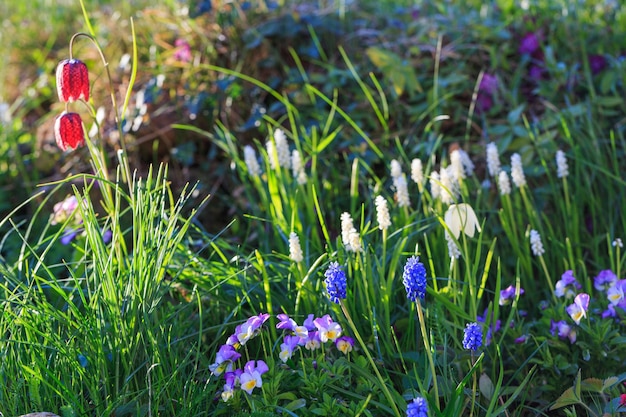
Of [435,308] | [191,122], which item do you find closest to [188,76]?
[191,122]

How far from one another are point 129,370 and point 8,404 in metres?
0.32

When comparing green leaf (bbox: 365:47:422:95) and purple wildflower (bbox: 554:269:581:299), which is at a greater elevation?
green leaf (bbox: 365:47:422:95)

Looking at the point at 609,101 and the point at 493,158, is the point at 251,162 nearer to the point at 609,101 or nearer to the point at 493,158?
the point at 493,158

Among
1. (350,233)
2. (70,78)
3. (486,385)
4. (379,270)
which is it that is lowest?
(486,385)

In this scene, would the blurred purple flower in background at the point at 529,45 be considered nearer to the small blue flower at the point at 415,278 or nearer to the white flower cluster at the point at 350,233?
the white flower cluster at the point at 350,233

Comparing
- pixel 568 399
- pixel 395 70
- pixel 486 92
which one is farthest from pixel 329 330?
pixel 486 92

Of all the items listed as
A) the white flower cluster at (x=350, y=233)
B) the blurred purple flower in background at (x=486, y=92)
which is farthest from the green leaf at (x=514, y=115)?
the white flower cluster at (x=350, y=233)

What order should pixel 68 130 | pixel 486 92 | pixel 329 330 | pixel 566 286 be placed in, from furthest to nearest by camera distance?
pixel 486 92, pixel 566 286, pixel 68 130, pixel 329 330

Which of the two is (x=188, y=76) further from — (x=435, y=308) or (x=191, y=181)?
(x=435, y=308)

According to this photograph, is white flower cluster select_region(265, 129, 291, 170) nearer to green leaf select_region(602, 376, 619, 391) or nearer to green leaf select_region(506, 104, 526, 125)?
green leaf select_region(506, 104, 526, 125)

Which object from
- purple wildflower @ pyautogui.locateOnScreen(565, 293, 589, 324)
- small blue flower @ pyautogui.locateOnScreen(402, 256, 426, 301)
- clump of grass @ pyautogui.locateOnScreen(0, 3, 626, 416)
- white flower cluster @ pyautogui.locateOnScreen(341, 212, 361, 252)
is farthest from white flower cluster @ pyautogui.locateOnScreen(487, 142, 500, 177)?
small blue flower @ pyautogui.locateOnScreen(402, 256, 426, 301)

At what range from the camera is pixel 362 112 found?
3.69m

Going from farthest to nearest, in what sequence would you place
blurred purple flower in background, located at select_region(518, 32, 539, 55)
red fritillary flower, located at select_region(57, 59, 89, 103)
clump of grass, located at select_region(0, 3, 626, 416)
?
blurred purple flower in background, located at select_region(518, 32, 539, 55) < red fritillary flower, located at select_region(57, 59, 89, 103) < clump of grass, located at select_region(0, 3, 626, 416)

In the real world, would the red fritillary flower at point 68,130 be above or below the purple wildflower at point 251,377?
above
